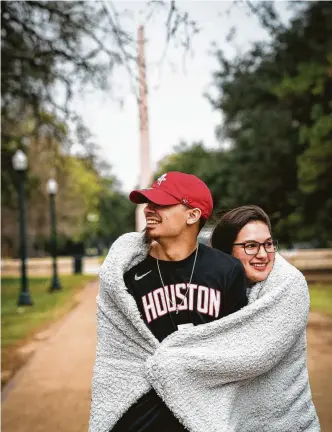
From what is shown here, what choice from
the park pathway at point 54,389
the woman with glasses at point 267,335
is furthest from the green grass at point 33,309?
the woman with glasses at point 267,335

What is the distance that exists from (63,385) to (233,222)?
483 cm

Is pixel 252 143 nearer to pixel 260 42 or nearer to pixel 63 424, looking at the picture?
pixel 260 42

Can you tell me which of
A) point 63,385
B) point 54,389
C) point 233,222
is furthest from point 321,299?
point 233,222

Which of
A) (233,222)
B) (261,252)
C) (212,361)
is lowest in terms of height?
(212,361)

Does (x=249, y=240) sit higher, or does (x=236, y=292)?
(x=249, y=240)

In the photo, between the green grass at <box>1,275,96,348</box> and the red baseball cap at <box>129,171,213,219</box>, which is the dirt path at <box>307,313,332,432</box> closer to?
the red baseball cap at <box>129,171,213,219</box>

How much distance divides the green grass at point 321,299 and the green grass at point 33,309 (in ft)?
19.4

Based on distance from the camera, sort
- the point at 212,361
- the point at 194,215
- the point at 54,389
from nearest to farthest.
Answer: the point at 212,361 → the point at 194,215 → the point at 54,389

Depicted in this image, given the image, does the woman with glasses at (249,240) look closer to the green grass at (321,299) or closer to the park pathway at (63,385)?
the park pathway at (63,385)

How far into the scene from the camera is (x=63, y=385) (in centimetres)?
661

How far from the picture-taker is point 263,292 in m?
2.15

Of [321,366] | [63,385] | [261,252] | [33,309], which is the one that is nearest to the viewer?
[261,252]

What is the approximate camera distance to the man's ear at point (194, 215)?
2144 mm

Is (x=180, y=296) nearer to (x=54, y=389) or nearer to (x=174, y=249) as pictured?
(x=174, y=249)
